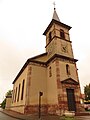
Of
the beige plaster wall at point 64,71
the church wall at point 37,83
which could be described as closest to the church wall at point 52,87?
the church wall at point 37,83

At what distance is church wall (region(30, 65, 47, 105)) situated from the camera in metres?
17.2

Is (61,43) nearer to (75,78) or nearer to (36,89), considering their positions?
(75,78)

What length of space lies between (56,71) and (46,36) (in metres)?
9.89

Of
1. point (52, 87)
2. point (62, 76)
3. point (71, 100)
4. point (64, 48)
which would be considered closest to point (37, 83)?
point (52, 87)

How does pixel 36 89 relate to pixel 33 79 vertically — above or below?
below

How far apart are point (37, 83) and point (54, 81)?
2.84 m

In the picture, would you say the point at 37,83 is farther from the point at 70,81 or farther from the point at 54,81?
the point at 70,81

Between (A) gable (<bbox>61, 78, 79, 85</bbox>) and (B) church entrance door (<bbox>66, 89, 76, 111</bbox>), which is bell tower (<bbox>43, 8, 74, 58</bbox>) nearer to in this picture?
(A) gable (<bbox>61, 78, 79, 85</bbox>)

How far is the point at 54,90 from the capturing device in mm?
16766

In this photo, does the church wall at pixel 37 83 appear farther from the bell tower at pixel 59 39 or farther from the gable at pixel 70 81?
the gable at pixel 70 81

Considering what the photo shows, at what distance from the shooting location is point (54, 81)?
56.3 feet

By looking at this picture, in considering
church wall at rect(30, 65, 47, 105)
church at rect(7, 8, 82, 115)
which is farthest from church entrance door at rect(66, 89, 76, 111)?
church wall at rect(30, 65, 47, 105)

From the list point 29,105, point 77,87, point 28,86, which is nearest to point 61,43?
point 77,87

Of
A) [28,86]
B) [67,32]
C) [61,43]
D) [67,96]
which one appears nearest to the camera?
[67,96]
